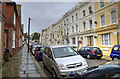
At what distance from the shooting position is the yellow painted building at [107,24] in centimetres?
1522

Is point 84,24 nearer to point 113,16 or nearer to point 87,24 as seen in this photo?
point 87,24

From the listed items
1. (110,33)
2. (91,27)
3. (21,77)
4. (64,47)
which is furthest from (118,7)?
(21,77)

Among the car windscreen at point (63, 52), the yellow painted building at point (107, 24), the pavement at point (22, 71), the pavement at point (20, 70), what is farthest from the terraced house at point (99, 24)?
the pavement at point (20, 70)

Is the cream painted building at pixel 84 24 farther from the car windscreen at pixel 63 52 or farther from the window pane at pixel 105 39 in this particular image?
the car windscreen at pixel 63 52

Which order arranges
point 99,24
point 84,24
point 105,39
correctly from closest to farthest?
point 105,39 → point 99,24 → point 84,24

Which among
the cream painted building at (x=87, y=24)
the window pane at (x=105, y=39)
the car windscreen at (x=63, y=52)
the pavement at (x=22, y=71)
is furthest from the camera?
the cream painted building at (x=87, y=24)

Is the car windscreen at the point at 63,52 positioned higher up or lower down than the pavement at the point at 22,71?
higher up

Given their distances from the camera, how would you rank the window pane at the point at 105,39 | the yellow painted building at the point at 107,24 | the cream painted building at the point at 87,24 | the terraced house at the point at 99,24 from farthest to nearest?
the cream painted building at the point at 87,24
the window pane at the point at 105,39
the terraced house at the point at 99,24
the yellow painted building at the point at 107,24

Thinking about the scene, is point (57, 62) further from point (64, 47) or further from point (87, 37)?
point (87, 37)

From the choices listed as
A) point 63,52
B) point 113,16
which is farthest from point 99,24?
point 63,52

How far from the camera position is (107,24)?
665 inches

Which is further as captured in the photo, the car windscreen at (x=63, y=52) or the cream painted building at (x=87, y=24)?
the cream painted building at (x=87, y=24)

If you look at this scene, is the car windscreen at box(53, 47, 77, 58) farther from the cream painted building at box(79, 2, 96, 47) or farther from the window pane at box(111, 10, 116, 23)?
the cream painted building at box(79, 2, 96, 47)

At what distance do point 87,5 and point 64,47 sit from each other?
1788 cm
